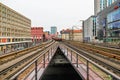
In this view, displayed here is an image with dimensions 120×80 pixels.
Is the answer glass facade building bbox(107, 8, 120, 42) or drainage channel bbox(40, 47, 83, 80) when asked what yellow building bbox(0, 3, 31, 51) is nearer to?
glass facade building bbox(107, 8, 120, 42)

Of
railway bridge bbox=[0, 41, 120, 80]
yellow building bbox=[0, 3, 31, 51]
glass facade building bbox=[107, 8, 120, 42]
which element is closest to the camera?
railway bridge bbox=[0, 41, 120, 80]

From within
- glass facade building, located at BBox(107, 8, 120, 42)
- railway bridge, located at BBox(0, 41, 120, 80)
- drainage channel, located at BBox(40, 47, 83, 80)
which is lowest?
drainage channel, located at BBox(40, 47, 83, 80)

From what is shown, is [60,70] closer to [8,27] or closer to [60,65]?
[60,65]

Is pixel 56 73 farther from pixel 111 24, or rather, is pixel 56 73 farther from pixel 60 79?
pixel 111 24

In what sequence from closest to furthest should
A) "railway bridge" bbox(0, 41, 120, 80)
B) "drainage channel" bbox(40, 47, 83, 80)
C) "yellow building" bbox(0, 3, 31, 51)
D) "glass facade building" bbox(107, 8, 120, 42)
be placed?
"railway bridge" bbox(0, 41, 120, 80) < "drainage channel" bbox(40, 47, 83, 80) < "glass facade building" bbox(107, 8, 120, 42) < "yellow building" bbox(0, 3, 31, 51)

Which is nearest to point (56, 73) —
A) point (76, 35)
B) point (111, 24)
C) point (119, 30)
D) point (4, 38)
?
point (119, 30)

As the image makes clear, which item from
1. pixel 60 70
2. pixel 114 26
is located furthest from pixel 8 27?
pixel 60 70

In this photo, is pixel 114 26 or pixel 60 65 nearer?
pixel 60 65

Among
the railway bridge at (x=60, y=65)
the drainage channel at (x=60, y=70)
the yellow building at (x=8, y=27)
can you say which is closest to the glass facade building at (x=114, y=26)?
the yellow building at (x=8, y=27)

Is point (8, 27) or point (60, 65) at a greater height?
point (8, 27)

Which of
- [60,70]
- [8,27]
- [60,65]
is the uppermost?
[8,27]

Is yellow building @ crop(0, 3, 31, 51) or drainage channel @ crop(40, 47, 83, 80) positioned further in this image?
yellow building @ crop(0, 3, 31, 51)

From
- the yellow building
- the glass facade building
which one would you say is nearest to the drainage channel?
the yellow building

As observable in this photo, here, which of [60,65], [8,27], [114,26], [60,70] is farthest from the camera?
[8,27]
